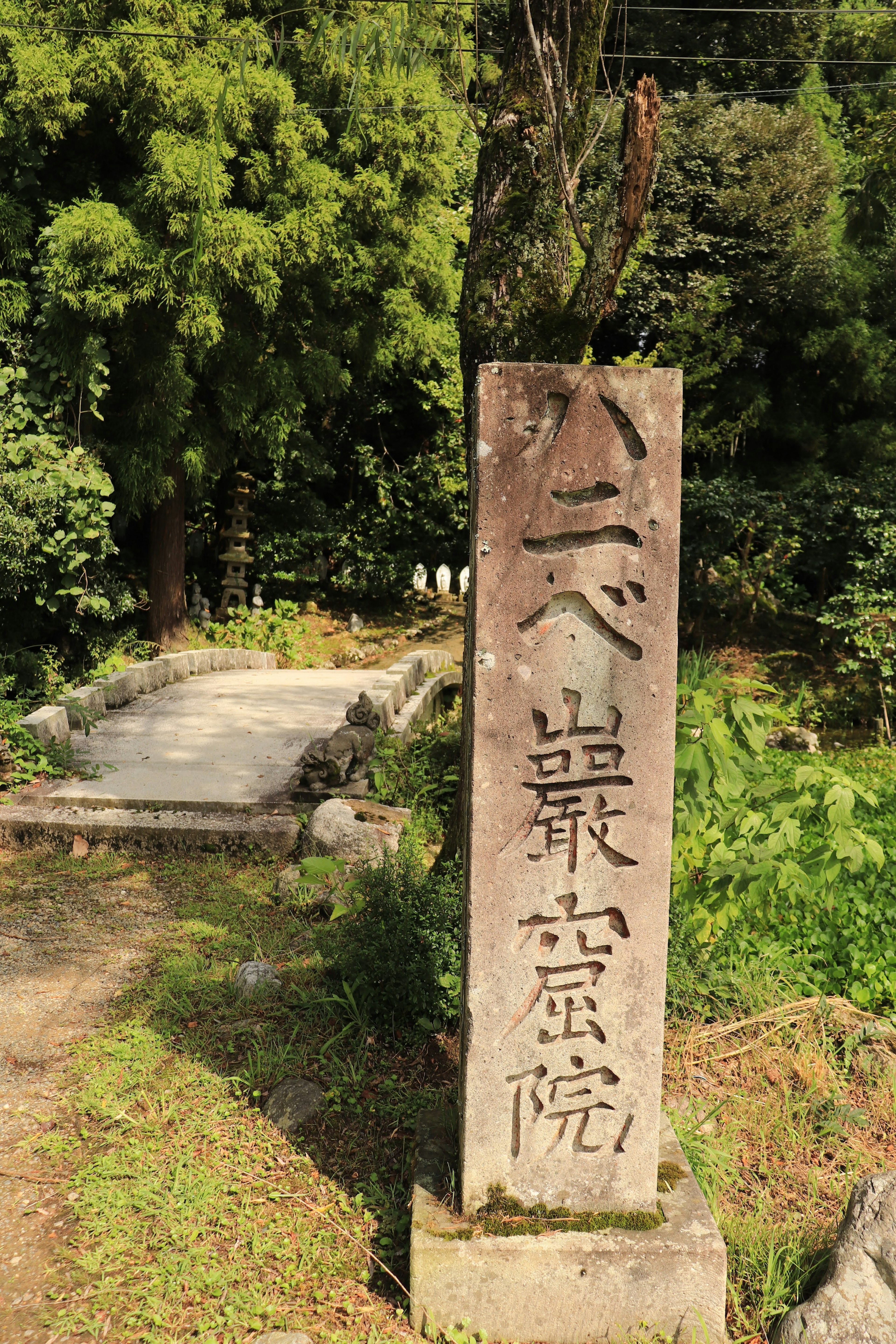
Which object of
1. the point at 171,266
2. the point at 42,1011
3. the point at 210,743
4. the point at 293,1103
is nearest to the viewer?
the point at 293,1103

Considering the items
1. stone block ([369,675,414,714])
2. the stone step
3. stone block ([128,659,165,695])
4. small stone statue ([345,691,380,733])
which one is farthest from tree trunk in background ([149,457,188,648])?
the stone step

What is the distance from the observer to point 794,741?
8.39m

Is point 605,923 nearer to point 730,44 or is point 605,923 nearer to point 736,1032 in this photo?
point 736,1032

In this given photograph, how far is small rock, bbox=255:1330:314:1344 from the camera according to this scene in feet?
7.11

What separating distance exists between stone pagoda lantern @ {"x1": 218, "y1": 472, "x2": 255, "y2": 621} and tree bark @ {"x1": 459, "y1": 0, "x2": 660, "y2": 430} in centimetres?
929

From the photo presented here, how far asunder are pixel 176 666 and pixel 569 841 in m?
7.83

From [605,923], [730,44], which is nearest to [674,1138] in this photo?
[605,923]

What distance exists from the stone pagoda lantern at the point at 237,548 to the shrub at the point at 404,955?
960cm

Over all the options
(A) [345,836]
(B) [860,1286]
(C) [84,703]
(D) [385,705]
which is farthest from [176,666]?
(B) [860,1286]

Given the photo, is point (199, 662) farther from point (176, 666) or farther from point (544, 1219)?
point (544, 1219)

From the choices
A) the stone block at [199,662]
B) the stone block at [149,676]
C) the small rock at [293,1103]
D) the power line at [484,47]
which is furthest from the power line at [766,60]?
the small rock at [293,1103]

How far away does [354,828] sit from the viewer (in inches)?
182

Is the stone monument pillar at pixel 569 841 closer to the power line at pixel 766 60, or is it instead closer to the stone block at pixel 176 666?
the stone block at pixel 176 666

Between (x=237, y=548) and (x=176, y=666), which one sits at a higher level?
(x=237, y=548)
